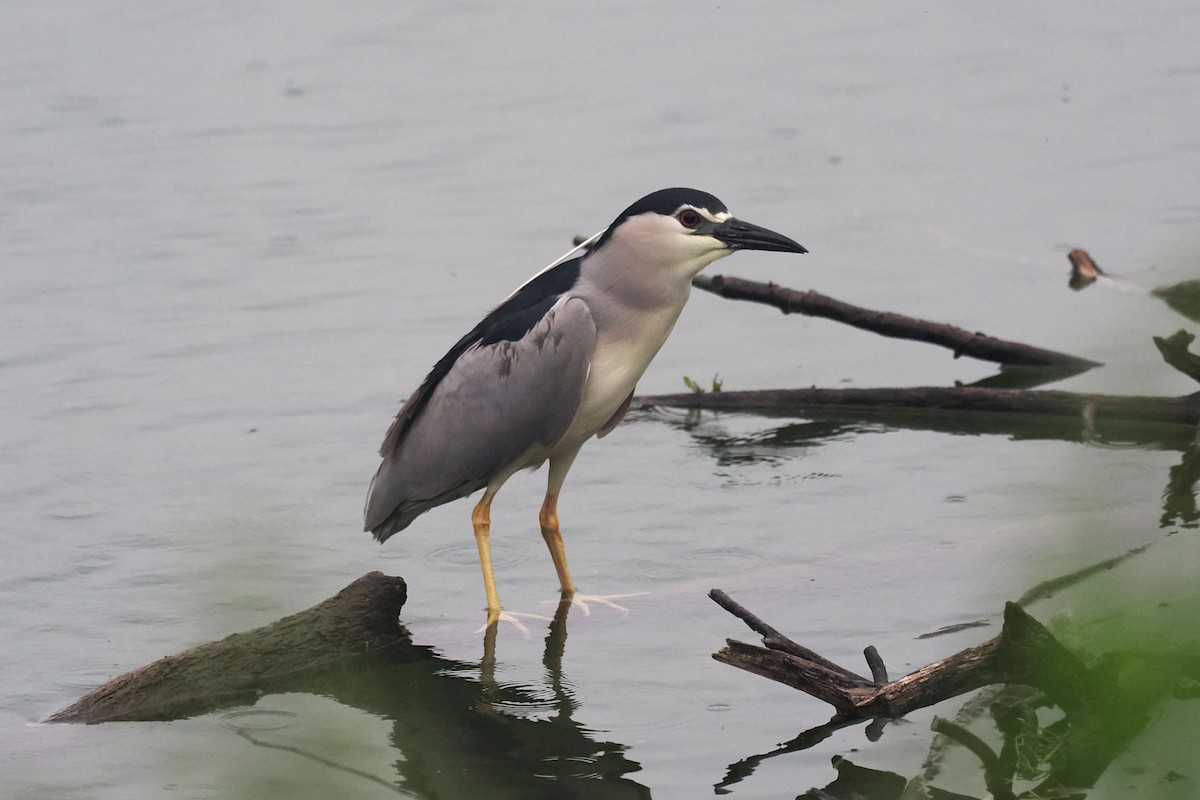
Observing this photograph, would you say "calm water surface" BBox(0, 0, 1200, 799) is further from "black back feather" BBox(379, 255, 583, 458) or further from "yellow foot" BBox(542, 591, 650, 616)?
"black back feather" BBox(379, 255, 583, 458)

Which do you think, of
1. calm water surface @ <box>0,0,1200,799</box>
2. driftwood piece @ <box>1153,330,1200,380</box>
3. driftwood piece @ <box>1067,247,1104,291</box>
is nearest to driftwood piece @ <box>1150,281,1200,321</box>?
calm water surface @ <box>0,0,1200,799</box>

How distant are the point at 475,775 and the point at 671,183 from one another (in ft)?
22.9

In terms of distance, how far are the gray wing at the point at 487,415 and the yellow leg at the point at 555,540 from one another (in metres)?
0.27

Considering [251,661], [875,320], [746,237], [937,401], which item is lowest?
[251,661]

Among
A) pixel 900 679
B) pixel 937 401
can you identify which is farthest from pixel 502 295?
pixel 900 679

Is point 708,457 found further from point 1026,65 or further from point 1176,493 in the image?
point 1026,65

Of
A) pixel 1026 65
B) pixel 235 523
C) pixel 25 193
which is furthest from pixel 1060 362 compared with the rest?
pixel 25 193

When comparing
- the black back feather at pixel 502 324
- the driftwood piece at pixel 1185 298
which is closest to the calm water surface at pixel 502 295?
the driftwood piece at pixel 1185 298

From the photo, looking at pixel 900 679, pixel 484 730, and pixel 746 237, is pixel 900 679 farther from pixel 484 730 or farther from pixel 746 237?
pixel 746 237

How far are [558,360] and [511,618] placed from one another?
0.94 meters

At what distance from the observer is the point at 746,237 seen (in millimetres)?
6168

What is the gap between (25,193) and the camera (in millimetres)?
12594

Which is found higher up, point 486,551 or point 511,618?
point 486,551

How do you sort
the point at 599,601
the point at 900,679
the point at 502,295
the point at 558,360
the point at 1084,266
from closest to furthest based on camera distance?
the point at 900,679 < the point at 558,360 < the point at 599,601 < the point at 1084,266 < the point at 502,295
